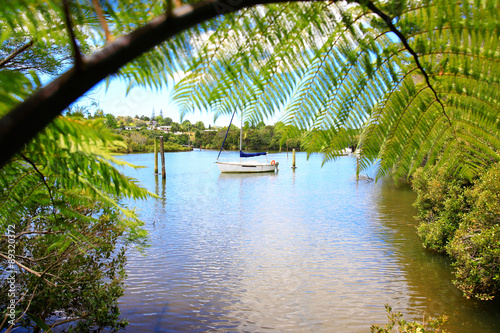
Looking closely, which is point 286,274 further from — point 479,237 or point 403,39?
point 403,39

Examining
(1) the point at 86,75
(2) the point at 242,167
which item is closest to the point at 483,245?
(1) the point at 86,75

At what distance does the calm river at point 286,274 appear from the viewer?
6.20m

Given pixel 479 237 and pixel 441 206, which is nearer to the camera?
pixel 479 237

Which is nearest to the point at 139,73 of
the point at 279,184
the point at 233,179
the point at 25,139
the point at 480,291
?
the point at 25,139

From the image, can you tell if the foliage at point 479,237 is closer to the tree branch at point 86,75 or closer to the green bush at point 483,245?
the green bush at point 483,245

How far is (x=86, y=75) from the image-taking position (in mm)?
535

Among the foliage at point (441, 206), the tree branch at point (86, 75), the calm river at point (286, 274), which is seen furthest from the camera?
the foliage at point (441, 206)

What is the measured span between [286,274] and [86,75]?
8.26m

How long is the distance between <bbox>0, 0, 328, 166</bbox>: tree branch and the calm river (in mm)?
5877

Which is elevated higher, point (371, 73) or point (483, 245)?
point (371, 73)

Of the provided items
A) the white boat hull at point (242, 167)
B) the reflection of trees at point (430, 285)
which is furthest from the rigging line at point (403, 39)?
the white boat hull at point (242, 167)

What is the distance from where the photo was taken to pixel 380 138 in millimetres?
1377

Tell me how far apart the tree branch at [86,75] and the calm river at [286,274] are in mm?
5877

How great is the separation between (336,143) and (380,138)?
20cm
